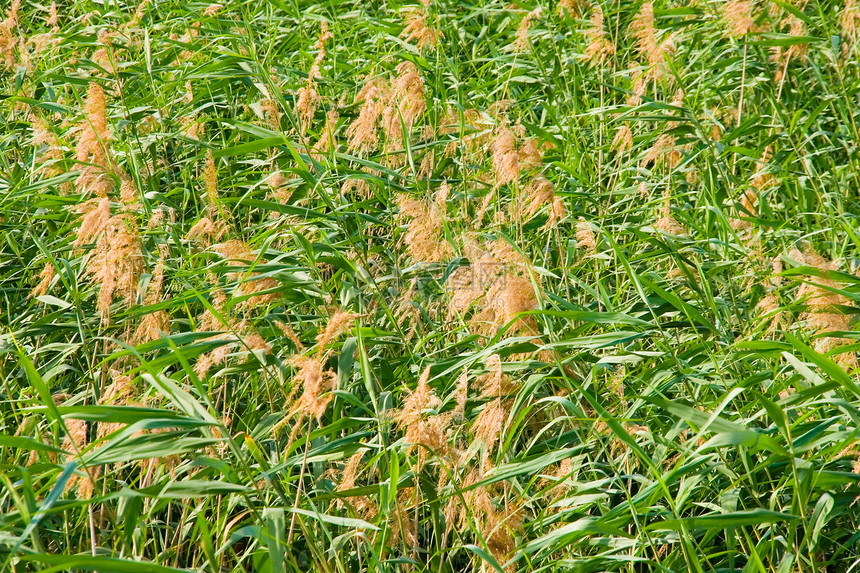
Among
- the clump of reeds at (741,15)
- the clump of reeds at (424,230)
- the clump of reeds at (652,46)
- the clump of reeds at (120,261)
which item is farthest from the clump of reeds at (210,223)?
the clump of reeds at (741,15)

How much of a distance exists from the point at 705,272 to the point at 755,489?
2.55 ft

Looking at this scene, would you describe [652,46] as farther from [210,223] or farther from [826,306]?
[210,223]

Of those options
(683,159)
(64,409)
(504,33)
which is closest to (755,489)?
(64,409)

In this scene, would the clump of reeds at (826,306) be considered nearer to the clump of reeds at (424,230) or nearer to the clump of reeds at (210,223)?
the clump of reeds at (424,230)

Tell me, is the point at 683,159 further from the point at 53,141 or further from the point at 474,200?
the point at 53,141

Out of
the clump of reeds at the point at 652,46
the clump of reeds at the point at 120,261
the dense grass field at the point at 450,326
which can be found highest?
the clump of reeds at the point at 652,46

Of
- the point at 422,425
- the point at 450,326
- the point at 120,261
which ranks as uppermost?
the point at 120,261

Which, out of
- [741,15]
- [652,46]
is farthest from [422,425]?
[741,15]

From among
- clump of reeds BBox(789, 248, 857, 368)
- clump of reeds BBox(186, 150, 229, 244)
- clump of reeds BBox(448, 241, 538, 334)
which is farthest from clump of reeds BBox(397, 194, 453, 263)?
clump of reeds BBox(789, 248, 857, 368)

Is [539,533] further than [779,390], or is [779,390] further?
[779,390]

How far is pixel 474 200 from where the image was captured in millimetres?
3369

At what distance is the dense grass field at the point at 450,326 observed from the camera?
6.35ft

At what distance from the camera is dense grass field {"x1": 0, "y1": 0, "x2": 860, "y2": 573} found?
6.35 feet

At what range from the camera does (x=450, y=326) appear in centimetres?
279
